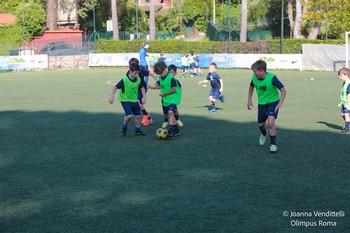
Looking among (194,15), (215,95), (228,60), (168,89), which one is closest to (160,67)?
(168,89)

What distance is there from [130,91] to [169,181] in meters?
4.82

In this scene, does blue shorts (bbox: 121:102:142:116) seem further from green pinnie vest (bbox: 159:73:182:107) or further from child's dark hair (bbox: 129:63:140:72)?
child's dark hair (bbox: 129:63:140:72)

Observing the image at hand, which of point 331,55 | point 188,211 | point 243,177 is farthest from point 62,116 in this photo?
point 331,55

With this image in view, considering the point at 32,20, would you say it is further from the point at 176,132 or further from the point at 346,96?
the point at 346,96

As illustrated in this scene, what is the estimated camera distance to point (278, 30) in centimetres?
6688

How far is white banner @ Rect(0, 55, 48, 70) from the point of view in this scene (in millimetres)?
44531


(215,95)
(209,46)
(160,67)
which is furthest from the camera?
(209,46)

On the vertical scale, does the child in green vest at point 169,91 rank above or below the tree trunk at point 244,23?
below

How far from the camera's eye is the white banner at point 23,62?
44531mm

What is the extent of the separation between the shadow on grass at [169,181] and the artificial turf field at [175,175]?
0.01m

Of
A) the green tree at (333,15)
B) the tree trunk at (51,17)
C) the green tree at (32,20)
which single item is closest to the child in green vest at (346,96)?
the green tree at (333,15)

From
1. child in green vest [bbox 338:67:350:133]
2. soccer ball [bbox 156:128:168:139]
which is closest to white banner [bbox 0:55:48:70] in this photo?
soccer ball [bbox 156:128:168:139]

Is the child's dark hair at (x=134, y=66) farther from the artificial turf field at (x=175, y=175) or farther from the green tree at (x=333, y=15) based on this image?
the green tree at (x=333, y=15)

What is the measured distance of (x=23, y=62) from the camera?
45.1m
